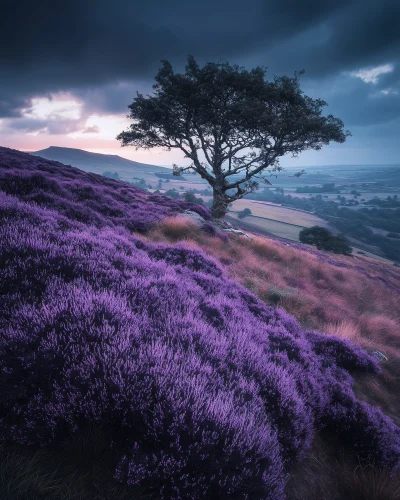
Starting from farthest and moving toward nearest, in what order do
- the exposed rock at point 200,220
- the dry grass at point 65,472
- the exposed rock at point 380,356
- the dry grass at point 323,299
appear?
the exposed rock at point 200,220 → the exposed rock at point 380,356 → the dry grass at point 323,299 → the dry grass at point 65,472

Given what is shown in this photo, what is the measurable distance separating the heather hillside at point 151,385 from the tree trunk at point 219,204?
16228 millimetres

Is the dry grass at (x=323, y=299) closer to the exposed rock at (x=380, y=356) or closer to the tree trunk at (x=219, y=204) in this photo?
the exposed rock at (x=380, y=356)

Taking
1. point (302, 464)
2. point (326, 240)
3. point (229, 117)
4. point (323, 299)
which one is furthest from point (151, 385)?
point (326, 240)

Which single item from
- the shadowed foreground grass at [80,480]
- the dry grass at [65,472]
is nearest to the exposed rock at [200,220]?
the shadowed foreground grass at [80,480]

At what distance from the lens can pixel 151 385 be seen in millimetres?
2250

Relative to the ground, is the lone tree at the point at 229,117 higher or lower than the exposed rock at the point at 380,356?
higher

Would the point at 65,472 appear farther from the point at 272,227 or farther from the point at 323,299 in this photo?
the point at 272,227

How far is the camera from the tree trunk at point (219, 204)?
67.2 feet

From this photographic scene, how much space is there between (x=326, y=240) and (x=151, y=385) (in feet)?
214

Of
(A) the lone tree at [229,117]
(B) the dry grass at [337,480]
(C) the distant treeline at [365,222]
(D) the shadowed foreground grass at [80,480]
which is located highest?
(A) the lone tree at [229,117]

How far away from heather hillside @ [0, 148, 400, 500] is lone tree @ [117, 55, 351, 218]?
1530 centimetres

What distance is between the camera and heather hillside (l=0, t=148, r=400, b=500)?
6.27ft

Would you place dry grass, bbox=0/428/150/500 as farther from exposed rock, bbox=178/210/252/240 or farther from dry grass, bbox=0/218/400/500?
→ exposed rock, bbox=178/210/252/240

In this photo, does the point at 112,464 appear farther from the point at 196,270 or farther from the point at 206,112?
the point at 206,112
